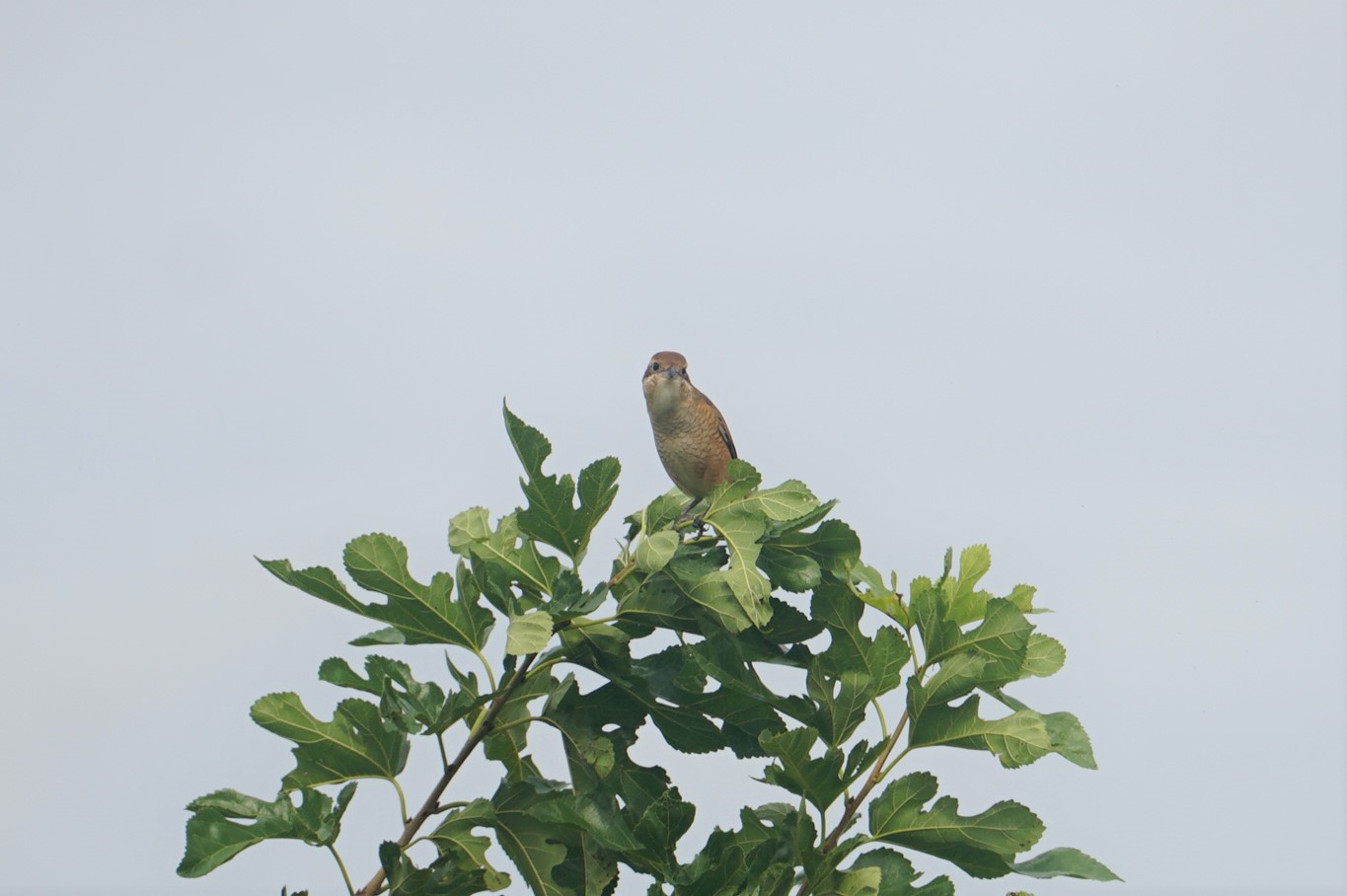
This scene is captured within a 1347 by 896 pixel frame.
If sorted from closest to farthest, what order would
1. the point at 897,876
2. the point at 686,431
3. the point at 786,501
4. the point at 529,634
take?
the point at 529,634
the point at 897,876
the point at 786,501
the point at 686,431

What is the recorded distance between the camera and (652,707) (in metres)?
3.37

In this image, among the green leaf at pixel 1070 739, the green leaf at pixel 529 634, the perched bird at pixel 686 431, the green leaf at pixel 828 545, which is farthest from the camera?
the perched bird at pixel 686 431

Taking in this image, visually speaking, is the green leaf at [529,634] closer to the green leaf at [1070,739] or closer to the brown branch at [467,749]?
the brown branch at [467,749]

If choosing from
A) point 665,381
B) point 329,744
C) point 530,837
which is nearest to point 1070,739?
point 530,837

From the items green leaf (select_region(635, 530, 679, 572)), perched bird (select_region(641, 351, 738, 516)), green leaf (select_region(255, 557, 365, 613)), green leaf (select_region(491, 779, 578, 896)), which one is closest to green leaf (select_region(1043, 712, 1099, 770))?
green leaf (select_region(635, 530, 679, 572))

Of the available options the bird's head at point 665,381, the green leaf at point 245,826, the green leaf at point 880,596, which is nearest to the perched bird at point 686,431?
the bird's head at point 665,381

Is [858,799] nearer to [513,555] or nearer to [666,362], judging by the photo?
[513,555]

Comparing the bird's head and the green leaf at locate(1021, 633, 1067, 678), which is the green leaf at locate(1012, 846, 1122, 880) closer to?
the green leaf at locate(1021, 633, 1067, 678)

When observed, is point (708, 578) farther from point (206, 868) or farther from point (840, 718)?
point (206, 868)

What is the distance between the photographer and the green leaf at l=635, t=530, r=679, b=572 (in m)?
3.23

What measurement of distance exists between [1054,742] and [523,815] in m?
1.22

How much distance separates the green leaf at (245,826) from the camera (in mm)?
3127

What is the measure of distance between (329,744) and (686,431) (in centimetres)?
358

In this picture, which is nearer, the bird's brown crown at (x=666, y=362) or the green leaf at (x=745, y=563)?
the green leaf at (x=745, y=563)
